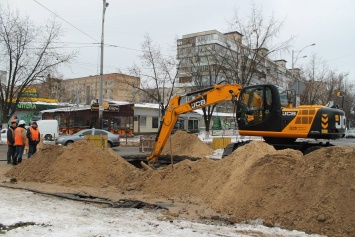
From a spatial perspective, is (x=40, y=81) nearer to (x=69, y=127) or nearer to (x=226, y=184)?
(x=69, y=127)

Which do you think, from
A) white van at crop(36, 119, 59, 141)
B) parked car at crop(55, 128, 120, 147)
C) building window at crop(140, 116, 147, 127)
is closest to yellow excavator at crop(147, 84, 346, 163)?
parked car at crop(55, 128, 120, 147)

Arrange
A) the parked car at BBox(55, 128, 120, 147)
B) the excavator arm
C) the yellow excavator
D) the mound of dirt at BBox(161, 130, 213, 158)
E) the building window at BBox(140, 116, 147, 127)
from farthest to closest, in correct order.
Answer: the building window at BBox(140, 116, 147, 127) → the parked car at BBox(55, 128, 120, 147) → the mound of dirt at BBox(161, 130, 213, 158) → the excavator arm → the yellow excavator

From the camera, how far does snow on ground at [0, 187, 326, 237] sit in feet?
17.1

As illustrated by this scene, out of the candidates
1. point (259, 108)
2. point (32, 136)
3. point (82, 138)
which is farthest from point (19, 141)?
point (82, 138)

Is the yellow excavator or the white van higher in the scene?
the yellow excavator

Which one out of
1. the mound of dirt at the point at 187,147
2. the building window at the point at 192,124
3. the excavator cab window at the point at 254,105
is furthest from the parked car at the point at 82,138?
the building window at the point at 192,124

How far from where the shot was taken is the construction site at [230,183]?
6.15 meters

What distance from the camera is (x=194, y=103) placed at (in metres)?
11.4

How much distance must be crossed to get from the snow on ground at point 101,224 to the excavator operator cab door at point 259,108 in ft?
16.4

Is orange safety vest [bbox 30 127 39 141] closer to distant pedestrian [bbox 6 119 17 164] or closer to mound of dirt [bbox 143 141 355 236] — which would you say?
distant pedestrian [bbox 6 119 17 164]

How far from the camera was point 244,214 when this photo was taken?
6.70 m

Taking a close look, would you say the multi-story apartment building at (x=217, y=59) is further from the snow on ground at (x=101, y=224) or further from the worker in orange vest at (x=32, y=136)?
the snow on ground at (x=101, y=224)

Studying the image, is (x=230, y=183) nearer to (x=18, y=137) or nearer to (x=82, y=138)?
(x=18, y=137)

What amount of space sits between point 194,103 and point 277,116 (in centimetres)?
258
